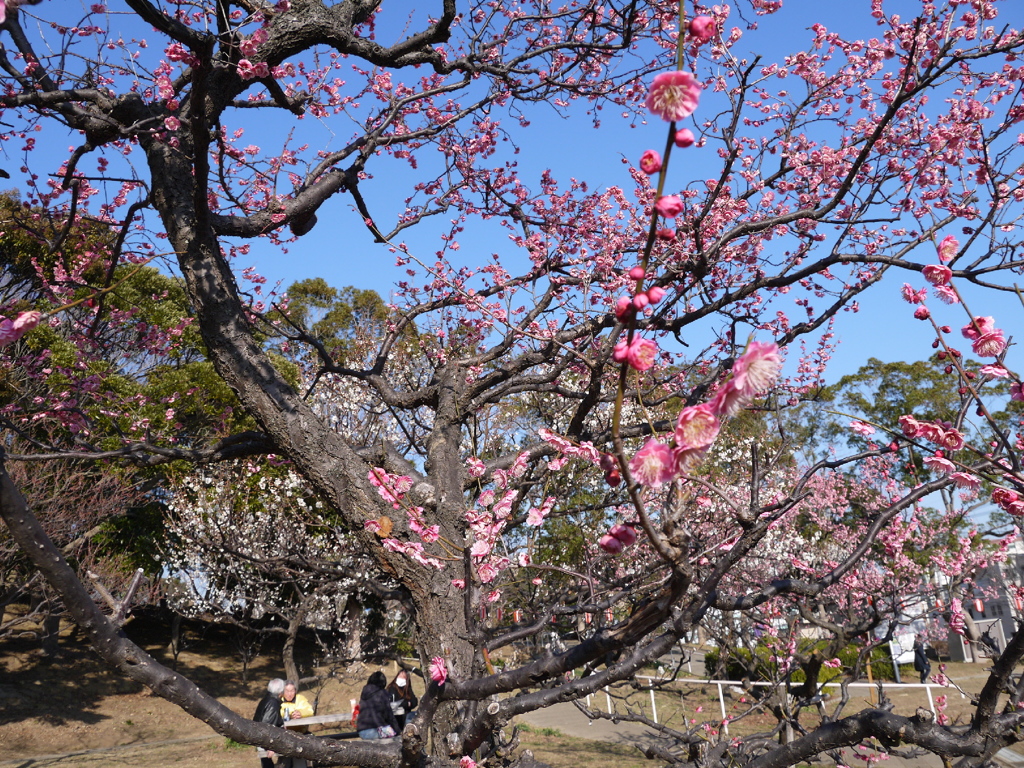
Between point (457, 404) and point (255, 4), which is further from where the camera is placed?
point (457, 404)

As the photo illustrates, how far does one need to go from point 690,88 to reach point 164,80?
3.95m

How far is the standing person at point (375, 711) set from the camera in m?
7.15

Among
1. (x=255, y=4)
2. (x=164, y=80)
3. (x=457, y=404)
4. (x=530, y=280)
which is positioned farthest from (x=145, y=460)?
(x=530, y=280)

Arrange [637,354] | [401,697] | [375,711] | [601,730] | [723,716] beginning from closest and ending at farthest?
[637,354] < [375,711] < [401,697] < [723,716] < [601,730]

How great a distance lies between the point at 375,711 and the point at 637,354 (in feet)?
24.3

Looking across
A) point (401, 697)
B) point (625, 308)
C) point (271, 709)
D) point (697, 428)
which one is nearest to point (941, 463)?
point (697, 428)

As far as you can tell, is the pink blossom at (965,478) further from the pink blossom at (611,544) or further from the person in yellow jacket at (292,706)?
the person in yellow jacket at (292,706)

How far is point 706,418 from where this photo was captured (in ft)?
3.43

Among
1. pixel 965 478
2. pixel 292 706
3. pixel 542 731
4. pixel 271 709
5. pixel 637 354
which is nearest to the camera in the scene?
pixel 637 354

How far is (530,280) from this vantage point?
570 centimetres

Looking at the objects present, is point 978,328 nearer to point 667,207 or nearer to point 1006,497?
point 1006,497

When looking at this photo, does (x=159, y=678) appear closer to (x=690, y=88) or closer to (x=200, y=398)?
(x=690, y=88)

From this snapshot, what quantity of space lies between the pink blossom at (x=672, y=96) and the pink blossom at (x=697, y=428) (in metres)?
0.44

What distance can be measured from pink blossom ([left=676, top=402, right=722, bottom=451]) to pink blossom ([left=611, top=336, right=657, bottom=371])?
0.34 feet
